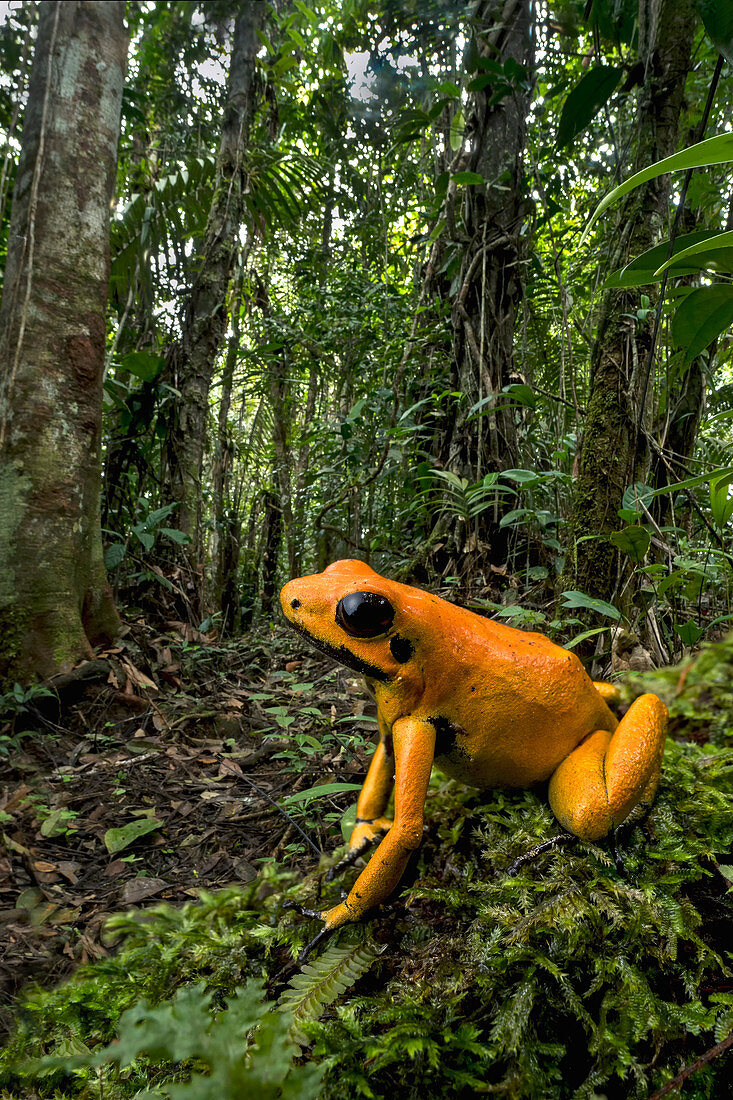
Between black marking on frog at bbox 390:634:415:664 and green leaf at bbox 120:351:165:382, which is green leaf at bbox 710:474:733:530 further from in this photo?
green leaf at bbox 120:351:165:382

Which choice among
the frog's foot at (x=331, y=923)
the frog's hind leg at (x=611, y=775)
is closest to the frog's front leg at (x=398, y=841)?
the frog's foot at (x=331, y=923)

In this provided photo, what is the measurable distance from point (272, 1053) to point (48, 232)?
4.52 metres

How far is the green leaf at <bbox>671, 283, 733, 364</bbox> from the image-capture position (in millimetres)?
1453

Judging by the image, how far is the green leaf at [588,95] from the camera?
2379 millimetres

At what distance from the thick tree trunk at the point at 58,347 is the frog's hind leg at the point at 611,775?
10.3 ft

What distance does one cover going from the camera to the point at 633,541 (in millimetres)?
2076

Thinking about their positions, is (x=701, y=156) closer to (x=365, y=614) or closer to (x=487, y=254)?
(x=365, y=614)

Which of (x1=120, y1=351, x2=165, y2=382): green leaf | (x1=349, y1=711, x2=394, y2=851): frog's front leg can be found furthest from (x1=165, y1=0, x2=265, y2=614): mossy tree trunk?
(x1=349, y1=711, x2=394, y2=851): frog's front leg

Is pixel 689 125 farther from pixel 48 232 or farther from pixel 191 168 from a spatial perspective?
pixel 191 168

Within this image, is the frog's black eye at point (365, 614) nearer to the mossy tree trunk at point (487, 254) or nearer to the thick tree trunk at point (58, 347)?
the mossy tree trunk at point (487, 254)

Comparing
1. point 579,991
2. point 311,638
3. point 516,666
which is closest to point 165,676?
point 311,638

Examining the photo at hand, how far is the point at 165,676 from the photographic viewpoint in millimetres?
4059

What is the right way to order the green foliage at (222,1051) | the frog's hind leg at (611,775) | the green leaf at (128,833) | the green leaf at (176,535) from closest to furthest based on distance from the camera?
the green foliage at (222,1051) < the frog's hind leg at (611,775) < the green leaf at (128,833) < the green leaf at (176,535)

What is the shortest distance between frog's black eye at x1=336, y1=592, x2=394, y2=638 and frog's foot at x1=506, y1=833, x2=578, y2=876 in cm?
63
